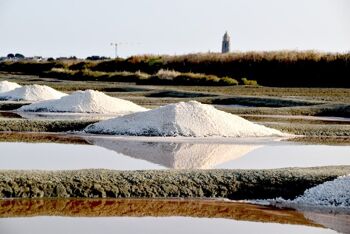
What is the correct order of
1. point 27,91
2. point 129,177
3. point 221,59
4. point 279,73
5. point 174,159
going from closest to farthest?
point 129,177 → point 174,159 → point 27,91 → point 279,73 → point 221,59

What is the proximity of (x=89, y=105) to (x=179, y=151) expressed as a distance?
A: 6297mm

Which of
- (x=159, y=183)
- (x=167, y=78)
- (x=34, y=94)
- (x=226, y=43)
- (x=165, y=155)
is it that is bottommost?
(x=167, y=78)

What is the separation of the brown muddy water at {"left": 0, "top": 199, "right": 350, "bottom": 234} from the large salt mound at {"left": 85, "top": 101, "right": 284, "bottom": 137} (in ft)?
15.7

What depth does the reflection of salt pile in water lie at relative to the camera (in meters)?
8.06

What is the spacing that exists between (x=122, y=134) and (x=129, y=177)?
14.6ft

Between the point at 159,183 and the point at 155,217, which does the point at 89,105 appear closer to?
the point at 159,183

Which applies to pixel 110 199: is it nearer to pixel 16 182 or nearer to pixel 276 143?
pixel 16 182

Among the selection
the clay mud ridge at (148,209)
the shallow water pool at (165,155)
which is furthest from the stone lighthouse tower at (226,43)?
the clay mud ridge at (148,209)

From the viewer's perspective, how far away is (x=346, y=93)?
21.6m

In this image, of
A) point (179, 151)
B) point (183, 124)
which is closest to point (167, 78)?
point (183, 124)

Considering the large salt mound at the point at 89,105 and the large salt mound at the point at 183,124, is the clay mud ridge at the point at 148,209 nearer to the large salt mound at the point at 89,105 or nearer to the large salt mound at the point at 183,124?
the large salt mound at the point at 183,124

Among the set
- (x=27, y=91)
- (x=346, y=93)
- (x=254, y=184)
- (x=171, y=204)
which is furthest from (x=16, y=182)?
(x=346, y=93)

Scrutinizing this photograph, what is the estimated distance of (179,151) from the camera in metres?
9.08

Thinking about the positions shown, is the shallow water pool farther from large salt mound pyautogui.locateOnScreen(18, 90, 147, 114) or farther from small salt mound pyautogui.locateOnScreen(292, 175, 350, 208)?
large salt mound pyautogui.locateOnScreen(18, 90, 147, 114)
